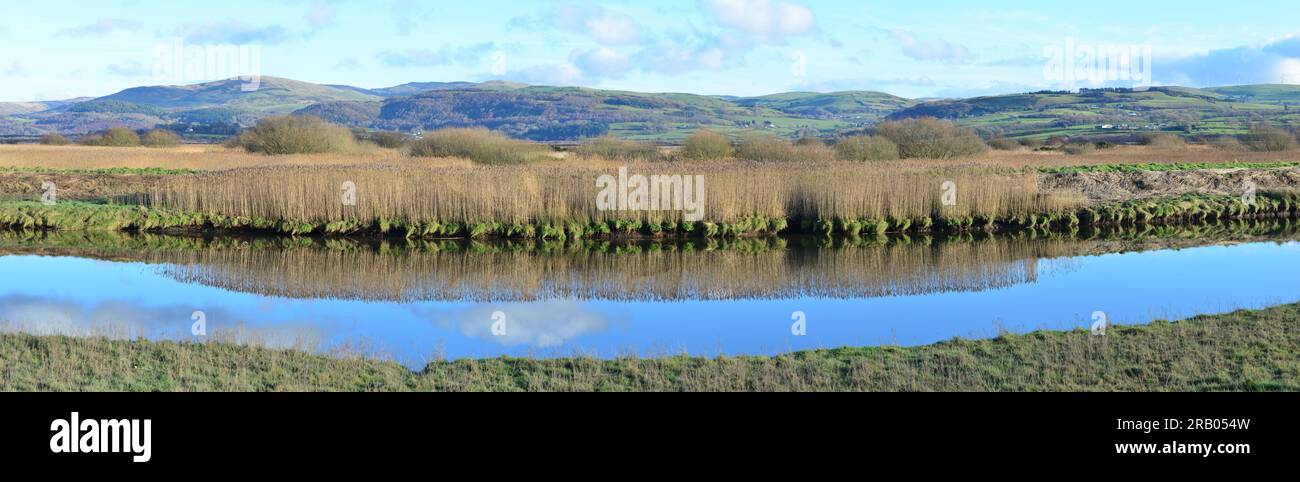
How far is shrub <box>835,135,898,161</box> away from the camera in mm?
40594

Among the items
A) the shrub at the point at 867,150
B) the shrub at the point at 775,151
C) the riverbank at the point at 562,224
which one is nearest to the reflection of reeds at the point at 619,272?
the riverbank at the point at 562,224

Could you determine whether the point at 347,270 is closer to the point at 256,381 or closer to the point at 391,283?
the point at 391,283

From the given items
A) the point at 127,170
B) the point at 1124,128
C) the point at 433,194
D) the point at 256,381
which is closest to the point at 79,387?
the point at 256,381

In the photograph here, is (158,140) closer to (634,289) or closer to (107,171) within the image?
(107,171)

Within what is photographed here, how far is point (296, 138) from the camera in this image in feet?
152

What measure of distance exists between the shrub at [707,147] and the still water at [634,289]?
1831 centimetres

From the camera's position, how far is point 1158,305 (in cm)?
1509

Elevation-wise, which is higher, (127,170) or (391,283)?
(127,170)

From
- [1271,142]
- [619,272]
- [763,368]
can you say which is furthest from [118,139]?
[763,368]

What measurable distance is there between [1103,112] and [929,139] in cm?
11498

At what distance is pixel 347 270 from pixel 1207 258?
53.4 feet

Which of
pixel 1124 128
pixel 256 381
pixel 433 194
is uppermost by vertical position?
pixel 1124 128

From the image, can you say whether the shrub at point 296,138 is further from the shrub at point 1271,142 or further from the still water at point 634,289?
the shrub at point 1271,142
